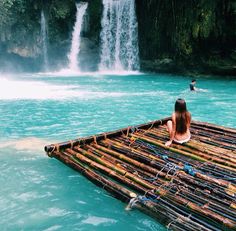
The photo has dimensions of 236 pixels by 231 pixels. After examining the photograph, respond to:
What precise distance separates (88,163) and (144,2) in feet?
79.5

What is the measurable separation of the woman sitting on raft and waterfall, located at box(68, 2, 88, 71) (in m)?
25.4

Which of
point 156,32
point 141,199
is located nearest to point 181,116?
point 141,199

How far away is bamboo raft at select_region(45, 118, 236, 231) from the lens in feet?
14.6

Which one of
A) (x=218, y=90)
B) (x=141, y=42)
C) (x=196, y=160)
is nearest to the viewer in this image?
(x=196, y=160)

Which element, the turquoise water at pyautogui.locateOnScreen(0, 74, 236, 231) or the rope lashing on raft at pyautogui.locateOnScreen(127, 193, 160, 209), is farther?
the turquoise water at pyautogui.locateOnScreen(0, 74, 236, 231)

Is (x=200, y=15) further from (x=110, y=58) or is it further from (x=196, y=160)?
(x=196, y=160)

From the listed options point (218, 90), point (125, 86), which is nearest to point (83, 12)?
point (125, 86)

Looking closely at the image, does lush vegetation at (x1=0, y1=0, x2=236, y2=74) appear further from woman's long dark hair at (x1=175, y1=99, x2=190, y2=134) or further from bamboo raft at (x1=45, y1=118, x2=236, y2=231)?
woman's long dark hair at (x1=175, y1=99, x2=190, y2=134)

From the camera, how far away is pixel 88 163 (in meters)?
6.21

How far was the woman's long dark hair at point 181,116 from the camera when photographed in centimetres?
664

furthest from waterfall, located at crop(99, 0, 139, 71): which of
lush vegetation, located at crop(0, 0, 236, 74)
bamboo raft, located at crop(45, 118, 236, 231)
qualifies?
bamboo raft, located at crop(45, 118, 236, 231)

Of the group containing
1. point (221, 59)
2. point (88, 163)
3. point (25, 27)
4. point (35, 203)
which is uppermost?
point (25, 27)

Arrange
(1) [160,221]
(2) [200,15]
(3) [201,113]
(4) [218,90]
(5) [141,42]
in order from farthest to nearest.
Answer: (5) [141,42]
(2) [200,15]
(4) [218,90]
(3) [201,113]
(1) [160,221]

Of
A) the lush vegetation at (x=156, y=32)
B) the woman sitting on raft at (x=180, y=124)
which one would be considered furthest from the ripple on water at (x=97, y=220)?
the lush vegetation at (x=156, y=32)
